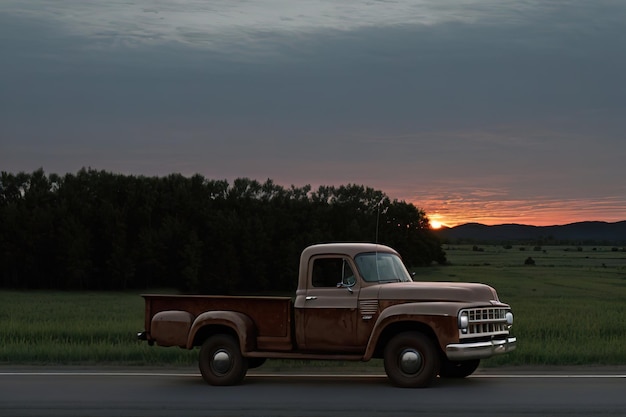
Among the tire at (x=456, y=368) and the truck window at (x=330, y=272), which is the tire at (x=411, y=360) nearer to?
the truck window at (x=330, y=272)

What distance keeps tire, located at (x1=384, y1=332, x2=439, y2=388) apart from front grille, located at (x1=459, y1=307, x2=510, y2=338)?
0.59 meters

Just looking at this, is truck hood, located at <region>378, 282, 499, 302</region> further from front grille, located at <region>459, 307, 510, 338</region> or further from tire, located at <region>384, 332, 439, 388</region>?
tire, located at <region>384, 332, 439, 388</region>

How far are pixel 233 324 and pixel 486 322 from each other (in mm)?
3961

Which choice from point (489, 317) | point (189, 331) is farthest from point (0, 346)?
point (489, 317)

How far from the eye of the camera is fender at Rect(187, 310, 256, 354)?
55.2ft

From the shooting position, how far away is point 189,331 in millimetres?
17219

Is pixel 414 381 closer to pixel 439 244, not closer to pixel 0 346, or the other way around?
pixel 0 346

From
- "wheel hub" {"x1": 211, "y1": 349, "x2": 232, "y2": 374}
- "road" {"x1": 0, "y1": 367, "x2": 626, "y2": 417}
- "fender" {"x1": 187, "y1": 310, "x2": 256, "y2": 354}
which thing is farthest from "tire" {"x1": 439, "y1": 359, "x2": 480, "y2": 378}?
"wheel hub" {"x1": 211, "y1": 349, "x2": 232, "y2": 374}

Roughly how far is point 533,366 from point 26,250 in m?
81.9

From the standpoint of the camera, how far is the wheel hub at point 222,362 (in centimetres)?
1700

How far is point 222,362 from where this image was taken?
670 inches

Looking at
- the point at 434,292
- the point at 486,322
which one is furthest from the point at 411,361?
the point at 486,322

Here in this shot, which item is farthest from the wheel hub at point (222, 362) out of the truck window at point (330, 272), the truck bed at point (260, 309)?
the truck window at point (330, 272)

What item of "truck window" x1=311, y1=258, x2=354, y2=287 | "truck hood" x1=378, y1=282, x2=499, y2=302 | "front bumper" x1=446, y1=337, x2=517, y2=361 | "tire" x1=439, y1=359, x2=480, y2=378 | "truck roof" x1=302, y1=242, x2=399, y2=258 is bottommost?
"tire" x1=439, y1=359, x2=480, y2=378
